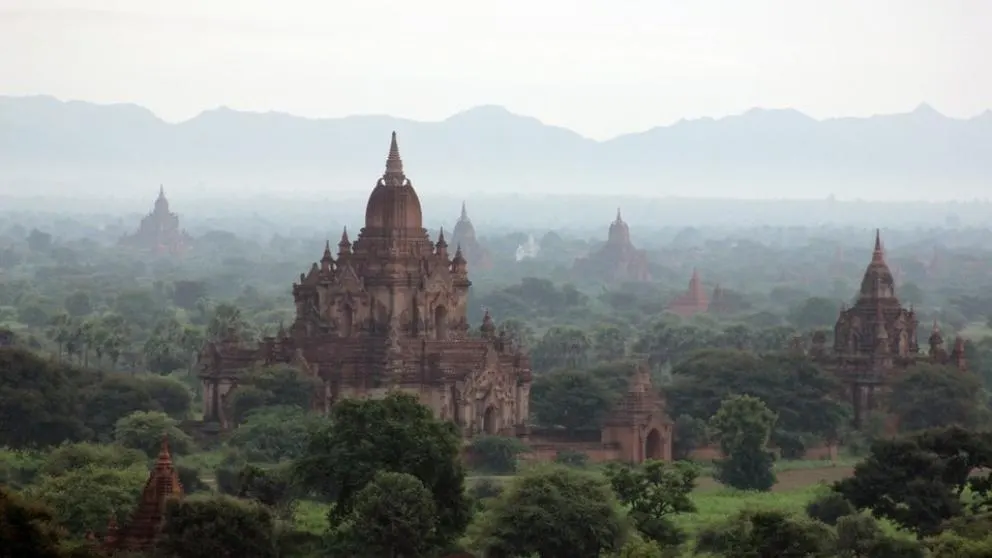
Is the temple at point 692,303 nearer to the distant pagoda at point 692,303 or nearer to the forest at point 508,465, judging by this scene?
the distant pagoda at point 692,303

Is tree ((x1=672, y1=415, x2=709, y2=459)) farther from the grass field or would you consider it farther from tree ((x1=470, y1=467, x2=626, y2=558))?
tree ((x1=470, y1=467, x2=626, y2=558))

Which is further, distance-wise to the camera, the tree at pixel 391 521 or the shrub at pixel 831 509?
the shrub at pixel 831 509

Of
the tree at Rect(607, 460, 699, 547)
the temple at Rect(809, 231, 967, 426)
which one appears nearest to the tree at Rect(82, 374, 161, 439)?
the tree at Rect(607, 460, 699, 547)

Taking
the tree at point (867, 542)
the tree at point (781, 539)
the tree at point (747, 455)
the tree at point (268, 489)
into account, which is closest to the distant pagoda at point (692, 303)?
the tree at point (747, 455)

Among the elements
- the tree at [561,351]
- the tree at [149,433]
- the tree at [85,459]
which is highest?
the tree at [85,459]

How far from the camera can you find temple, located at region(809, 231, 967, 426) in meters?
76.5

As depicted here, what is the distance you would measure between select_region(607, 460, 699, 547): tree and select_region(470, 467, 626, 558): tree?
6.65ft

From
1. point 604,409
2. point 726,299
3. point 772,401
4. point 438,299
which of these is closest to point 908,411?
point 772,401

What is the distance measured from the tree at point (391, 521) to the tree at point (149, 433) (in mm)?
16762

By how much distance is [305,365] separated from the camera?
222 ft

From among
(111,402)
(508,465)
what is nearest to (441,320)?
(508,465)

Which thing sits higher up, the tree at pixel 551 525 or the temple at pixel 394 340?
the temple at pixel 394 340

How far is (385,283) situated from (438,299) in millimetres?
1680

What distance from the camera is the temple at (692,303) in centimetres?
14700
